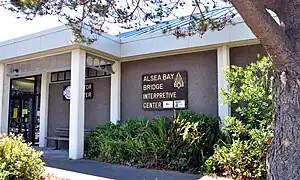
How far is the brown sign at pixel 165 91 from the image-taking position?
8609mm

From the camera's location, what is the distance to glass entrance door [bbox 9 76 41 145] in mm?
12180

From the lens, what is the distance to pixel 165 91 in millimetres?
8836

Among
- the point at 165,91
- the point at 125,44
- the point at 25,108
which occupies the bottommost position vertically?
the point at 25,108

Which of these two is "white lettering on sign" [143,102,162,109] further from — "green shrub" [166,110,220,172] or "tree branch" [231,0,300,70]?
"tree branch" [231,0,300,70]

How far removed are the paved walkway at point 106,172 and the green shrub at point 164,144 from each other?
1.34 feet

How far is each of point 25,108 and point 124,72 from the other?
5144mm

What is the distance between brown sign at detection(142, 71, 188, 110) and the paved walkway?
244 cm

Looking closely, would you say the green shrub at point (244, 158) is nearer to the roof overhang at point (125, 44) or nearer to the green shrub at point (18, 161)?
the roof overhang at point (125, 44)

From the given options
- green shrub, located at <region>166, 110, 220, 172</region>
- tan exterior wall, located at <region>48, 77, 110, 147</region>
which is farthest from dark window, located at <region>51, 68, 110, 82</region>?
green shrub, located at <region>166, 110, 220, 172</region>

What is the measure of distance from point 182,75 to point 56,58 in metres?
4.06

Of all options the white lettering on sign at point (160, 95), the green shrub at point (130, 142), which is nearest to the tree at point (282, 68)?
the green shrub at point (130, 142)

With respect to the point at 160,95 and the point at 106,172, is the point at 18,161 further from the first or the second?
the point at 160,95

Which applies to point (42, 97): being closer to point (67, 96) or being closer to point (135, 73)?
point (67, 96)

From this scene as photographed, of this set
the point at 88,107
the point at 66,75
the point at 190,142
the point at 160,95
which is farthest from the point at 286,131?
the point at 66,75
